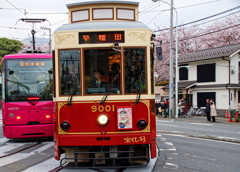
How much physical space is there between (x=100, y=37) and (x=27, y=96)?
5530 mm

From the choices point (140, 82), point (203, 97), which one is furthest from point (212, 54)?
point (140, 82)

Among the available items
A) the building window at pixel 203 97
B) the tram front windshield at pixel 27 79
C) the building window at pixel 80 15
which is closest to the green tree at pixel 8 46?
the building window at pixel 203 97

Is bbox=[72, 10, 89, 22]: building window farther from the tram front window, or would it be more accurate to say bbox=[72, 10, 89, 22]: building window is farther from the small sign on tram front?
the small sign on tram front

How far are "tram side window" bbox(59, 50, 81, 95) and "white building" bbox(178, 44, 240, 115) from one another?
906 inches

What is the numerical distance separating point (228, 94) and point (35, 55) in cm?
2060

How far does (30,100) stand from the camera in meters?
10.7

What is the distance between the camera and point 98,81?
6.14 metres

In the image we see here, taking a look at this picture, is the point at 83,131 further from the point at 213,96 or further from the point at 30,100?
the point at 213,96

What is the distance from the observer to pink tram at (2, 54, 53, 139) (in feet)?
34.7

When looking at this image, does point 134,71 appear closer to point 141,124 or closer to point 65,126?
point 141,124

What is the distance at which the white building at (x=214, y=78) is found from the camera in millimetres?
27266

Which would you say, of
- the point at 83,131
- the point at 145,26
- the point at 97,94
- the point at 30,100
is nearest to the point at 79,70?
the point at 97,94

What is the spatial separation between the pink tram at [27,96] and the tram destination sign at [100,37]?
5130 millimetres

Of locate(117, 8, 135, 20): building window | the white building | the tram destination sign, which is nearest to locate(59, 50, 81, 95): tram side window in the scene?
the tram destination sign
